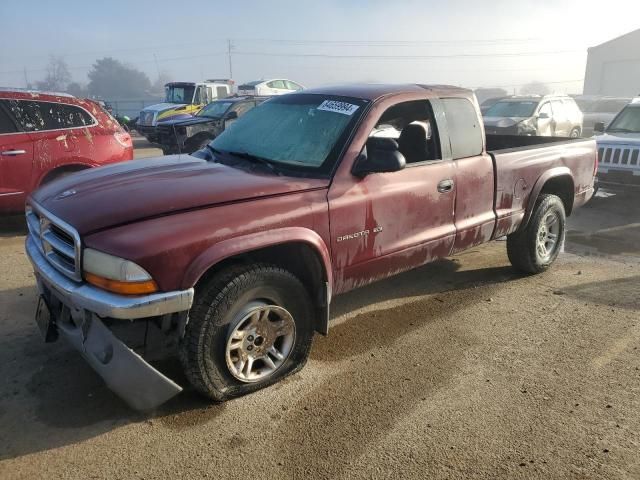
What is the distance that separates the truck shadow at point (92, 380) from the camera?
276cm

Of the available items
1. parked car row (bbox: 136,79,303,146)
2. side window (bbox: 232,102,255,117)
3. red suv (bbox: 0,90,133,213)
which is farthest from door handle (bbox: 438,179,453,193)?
parked car row (bbox: 136,79,303,146)

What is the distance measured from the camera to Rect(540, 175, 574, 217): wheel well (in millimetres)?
5141

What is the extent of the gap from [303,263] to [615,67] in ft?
190

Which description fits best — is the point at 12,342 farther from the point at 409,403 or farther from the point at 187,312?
the point at 409,403

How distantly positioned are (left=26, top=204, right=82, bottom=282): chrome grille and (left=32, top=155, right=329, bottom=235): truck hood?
4 cm

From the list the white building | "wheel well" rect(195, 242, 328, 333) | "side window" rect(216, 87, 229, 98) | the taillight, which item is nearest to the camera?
"wheel well" rect(195, 242, 328, 333)

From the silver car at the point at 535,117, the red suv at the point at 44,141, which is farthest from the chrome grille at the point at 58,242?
the silver car at the point at 535,117

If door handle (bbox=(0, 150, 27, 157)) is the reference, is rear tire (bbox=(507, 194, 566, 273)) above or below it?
below

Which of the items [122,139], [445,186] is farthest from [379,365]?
[122,139]

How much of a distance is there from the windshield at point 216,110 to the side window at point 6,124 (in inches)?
299

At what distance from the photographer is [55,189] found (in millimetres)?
3195

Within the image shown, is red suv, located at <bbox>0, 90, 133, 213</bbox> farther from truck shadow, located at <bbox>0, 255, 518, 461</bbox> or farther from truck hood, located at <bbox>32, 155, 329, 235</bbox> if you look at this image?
truck hood, located at <bbox>32, 155, 329, 235</bbox>

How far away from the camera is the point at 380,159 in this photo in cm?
325

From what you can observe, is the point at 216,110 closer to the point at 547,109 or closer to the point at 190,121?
the point at 190,121
